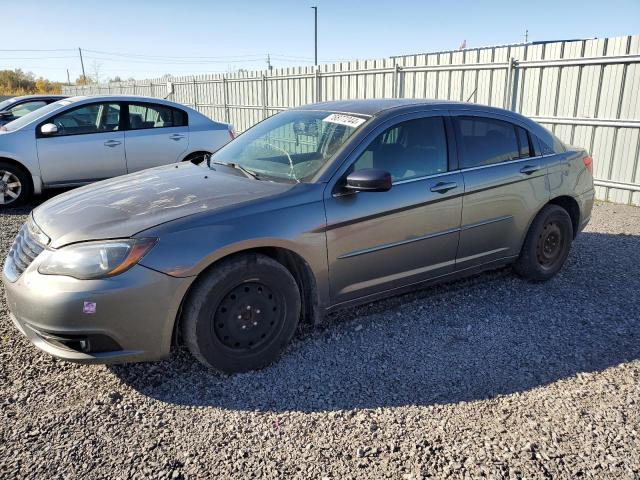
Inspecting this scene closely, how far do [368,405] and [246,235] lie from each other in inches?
47.4

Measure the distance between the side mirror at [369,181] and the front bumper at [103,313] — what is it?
4.00 ft

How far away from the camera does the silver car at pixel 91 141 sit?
7543 millimetres

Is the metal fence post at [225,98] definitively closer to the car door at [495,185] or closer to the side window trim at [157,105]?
the side window trim at [157,105]

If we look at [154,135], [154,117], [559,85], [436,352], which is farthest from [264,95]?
[436,352]

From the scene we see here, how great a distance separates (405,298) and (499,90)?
634cm

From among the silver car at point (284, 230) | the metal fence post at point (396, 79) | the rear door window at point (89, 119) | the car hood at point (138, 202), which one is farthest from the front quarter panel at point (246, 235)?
the metal fence post at point (396, 79)

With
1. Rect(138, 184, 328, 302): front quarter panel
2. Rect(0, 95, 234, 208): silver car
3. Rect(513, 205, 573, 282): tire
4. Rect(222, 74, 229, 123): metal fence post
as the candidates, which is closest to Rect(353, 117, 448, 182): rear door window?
Rect(138, 184, 328, 302): front quarter panel

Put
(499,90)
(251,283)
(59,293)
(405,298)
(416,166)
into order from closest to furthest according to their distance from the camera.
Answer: (59,293)
(251,283)
(416,166)
(405,298)
(499,90)

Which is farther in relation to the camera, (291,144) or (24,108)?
(24,108)

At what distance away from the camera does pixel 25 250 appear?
318 centimetres

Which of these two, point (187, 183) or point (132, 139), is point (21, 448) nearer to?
point (187, 183)

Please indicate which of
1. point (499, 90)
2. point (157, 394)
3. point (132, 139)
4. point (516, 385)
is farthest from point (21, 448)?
point (499, 90)

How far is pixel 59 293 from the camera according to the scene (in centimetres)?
278

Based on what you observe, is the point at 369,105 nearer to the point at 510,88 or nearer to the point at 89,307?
the point at 89,307
